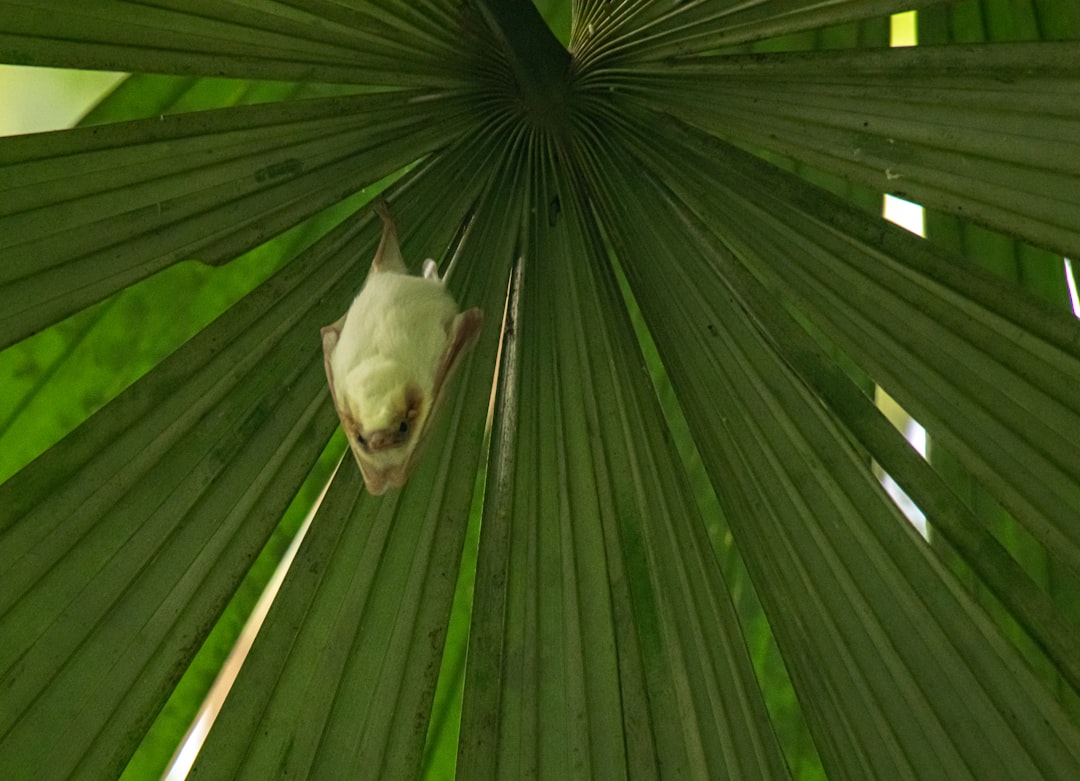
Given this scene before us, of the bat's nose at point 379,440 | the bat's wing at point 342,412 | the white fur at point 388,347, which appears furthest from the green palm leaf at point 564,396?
the bat's nose at point 379,440

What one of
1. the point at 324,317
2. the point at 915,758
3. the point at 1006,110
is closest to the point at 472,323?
the point at 324,317

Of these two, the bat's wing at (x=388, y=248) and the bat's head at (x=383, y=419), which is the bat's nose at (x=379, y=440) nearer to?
the bat's head at (x=383, y=419)

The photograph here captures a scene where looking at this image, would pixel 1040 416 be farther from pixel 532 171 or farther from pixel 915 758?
pixel 532 171

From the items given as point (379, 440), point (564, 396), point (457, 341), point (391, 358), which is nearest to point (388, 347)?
point (391, 358)

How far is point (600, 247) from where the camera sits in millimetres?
2762

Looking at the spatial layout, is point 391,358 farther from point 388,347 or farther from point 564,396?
point 564,396

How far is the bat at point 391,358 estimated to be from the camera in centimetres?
238

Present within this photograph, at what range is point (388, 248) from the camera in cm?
249

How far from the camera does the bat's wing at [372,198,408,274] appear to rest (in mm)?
2488

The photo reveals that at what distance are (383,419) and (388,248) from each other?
39 cm

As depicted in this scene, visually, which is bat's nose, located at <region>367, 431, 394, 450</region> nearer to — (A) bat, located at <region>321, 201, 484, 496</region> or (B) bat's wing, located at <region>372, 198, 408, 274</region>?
(A) bat, located at <region>321, 201, 484, 496</region>

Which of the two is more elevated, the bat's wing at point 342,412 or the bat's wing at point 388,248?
the bat's wing at point 388,248

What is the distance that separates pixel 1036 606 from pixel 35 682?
2.20 metres

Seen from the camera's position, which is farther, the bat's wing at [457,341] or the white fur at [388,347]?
the bat's wing at [457,341]
